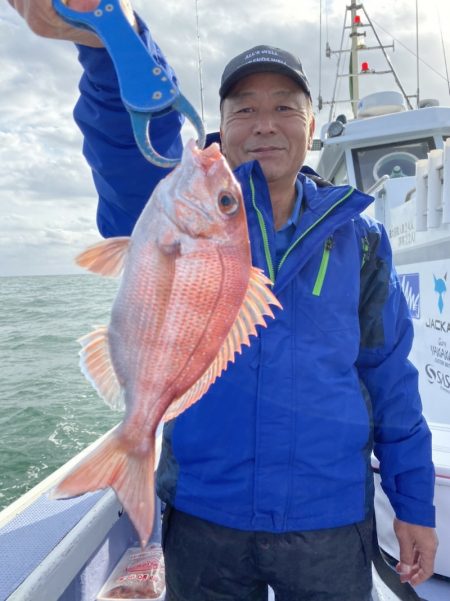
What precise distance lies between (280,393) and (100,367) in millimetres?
644

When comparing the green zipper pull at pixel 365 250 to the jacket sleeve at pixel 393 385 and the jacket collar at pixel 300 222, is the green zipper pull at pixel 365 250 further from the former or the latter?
the jacket collar at pixel 300 222

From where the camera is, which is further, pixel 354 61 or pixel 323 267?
pixel 354 61

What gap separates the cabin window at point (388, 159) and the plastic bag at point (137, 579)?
21.4ft

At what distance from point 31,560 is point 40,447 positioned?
6.02m

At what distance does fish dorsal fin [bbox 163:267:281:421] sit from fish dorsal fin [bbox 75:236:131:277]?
327 millimetres

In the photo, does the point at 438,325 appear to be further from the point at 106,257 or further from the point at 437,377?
the point at 106,257

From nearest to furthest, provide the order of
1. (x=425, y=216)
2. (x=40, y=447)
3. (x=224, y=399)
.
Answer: (x=224, y=399) → (x=425, y=216) → (x=40, y=447)

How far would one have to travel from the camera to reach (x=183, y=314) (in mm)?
1320

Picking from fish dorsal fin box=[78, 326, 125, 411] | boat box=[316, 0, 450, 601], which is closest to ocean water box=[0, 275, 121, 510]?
fish dorsal fin box=[78, 326, 125, 411]

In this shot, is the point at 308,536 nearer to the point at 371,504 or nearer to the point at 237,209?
the point at 371,504

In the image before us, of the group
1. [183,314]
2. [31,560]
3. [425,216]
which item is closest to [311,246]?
[183,314]

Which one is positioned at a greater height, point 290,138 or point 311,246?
point 290,138

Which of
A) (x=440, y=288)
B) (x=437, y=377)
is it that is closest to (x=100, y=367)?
(x=440, y=288)

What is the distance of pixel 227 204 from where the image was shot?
135cm
